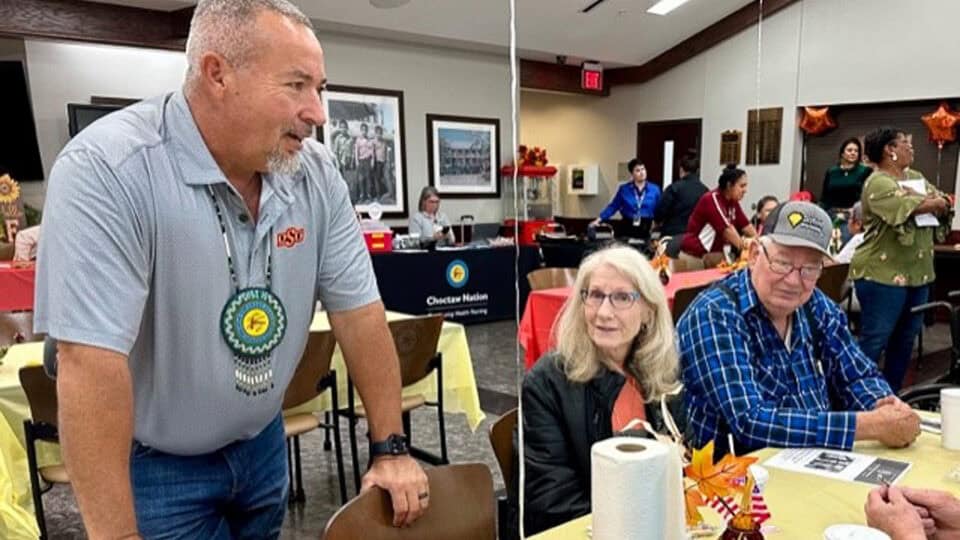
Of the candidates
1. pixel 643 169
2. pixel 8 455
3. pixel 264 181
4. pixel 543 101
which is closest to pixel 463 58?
pixel 543 101

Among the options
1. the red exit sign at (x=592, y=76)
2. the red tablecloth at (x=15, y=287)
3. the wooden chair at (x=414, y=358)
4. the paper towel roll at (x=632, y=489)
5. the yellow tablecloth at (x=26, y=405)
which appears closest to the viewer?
the paper towel roll at (x=632, y=489)

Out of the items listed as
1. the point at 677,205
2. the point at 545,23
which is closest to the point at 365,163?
the point at 545,23

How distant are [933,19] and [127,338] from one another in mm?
7343

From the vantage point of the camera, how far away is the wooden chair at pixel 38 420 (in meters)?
1.97

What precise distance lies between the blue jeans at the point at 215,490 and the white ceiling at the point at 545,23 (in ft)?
14.3

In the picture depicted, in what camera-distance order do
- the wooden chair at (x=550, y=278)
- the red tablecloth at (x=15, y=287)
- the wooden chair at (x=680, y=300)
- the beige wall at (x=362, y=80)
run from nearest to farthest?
the wooden chair at (x=680, y=300)
the wooden chair at (x=550, y=278)
the red tablecloth at (x=15, y=287)
the beige wall at (x=362, y=80)

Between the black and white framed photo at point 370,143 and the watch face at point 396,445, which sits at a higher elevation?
the black and white framed photo at point 370,143

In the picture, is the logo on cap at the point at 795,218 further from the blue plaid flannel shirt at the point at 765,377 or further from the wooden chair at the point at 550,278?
the wooden chair at the point at 550,278

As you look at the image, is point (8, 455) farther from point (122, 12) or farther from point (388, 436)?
point (122, 12)

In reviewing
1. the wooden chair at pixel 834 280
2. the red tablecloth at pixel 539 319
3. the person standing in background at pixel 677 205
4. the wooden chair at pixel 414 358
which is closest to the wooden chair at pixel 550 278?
the red tablecloth at pixel 539 319

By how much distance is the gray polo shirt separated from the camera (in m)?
0.89

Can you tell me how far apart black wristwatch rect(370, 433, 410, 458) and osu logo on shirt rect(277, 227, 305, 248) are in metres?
0.37

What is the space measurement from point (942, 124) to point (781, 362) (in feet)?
19.4

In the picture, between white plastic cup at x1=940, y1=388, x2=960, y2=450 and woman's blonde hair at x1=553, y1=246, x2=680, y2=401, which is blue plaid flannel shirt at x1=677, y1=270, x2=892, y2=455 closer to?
woman's blonde hair at x1=553, y1=246, x2=680, y2=401
